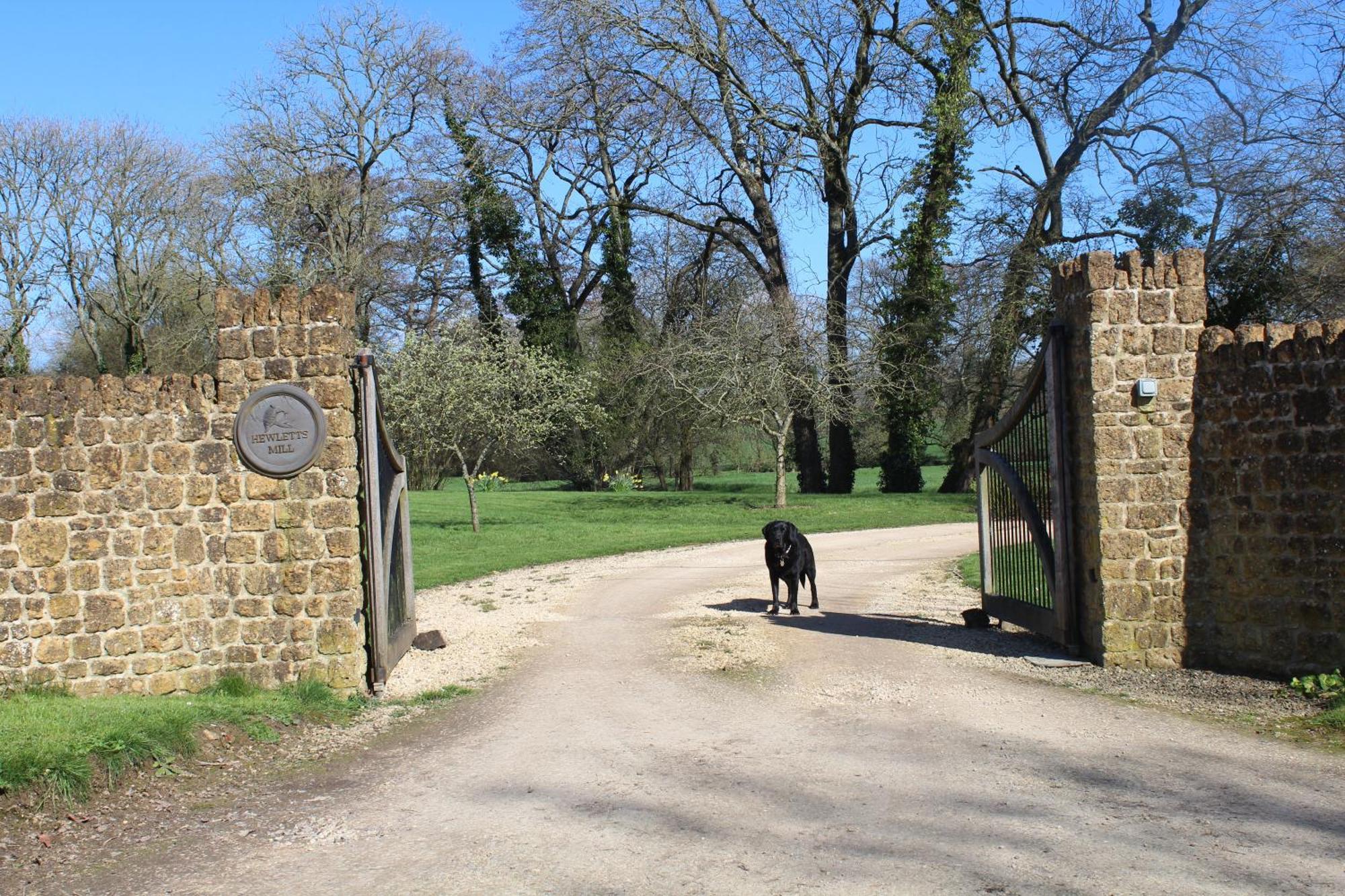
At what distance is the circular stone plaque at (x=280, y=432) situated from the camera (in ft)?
29.0

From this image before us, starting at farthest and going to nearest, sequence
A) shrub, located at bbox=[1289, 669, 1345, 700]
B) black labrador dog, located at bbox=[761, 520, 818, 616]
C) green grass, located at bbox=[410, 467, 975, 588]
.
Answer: green grass, located at bbox=[410, 467, 975, 588] < black labrador dog, located at bbox=[761, 520, 818, 616] < shrub, located at bbox=[1289, 669, 1345, 700]

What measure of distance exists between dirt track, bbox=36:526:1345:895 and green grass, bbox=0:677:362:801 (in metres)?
0.79

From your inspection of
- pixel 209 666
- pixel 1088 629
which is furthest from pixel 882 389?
pixel 209 666

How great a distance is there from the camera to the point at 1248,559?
869 centimetres

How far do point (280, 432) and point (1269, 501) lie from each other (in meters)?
7.70

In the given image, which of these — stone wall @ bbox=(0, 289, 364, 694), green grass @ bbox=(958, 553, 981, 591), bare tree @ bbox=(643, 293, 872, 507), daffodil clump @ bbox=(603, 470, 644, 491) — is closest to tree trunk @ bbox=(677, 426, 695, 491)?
daffodil clump @ bbox=(603, 470, 644, 491)

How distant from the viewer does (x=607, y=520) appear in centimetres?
2973

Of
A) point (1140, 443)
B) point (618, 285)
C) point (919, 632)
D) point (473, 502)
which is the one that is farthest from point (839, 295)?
point (1140, 443)

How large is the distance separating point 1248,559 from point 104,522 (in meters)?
8.93

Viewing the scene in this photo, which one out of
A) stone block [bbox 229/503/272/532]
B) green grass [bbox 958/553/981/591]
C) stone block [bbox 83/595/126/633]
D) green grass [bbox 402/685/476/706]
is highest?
stone block [bbox 229/503/272/532]

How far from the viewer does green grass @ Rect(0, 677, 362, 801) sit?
6.09 metres

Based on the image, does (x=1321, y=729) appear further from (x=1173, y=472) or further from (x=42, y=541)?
(x=42, y=541)

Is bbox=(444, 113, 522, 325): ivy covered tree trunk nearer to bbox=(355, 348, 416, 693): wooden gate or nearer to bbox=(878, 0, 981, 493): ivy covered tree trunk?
bbox=(878, 0, 981, 493): ivy covered tree trunk

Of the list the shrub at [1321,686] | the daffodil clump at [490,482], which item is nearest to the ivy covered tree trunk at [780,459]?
the daffodil clump at [490,482]
